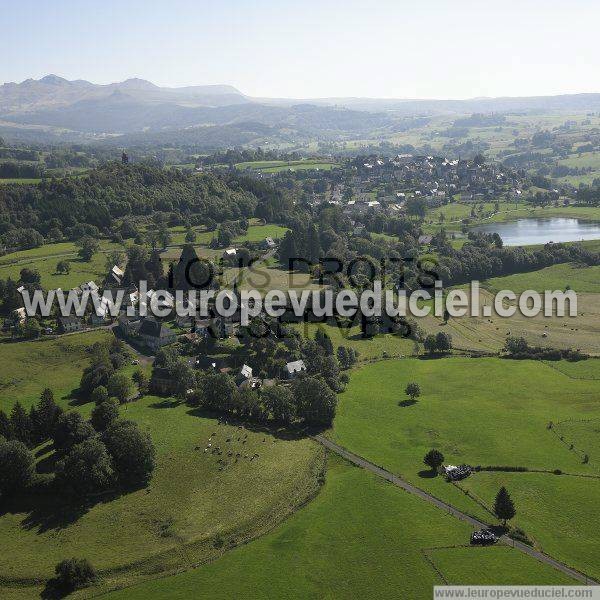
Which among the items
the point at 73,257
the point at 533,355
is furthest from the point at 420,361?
the point at 73,257

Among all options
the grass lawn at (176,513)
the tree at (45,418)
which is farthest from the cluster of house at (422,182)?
the tree at (45,418)

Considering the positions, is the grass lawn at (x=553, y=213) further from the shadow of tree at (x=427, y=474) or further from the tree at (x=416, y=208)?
the shadow of tree at (x=427, y=474)

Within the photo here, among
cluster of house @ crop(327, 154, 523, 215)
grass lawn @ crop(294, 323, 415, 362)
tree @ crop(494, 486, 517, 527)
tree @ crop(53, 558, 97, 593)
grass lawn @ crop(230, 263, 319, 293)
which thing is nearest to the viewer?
tree @ crop(53, 558, 97, 593)

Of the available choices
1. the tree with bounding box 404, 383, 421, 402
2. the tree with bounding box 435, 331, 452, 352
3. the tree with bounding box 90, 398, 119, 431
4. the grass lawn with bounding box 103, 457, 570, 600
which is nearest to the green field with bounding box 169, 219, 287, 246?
the tree with bounding box 435, 331, 452, 352

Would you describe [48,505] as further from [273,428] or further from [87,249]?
[87,249]

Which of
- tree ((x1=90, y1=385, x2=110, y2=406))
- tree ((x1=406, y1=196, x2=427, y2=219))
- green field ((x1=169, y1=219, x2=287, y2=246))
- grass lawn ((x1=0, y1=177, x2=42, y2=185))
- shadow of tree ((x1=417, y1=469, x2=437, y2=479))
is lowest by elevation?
shadow of tree ((x1=417, y1=469, x2=437, y2=479))

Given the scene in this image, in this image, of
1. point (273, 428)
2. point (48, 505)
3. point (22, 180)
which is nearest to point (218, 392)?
point (273, 428)

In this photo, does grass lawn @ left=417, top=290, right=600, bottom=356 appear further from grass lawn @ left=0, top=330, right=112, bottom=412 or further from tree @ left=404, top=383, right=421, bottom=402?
grass lawn @ left=0, top=330, right=112, bottom=412
